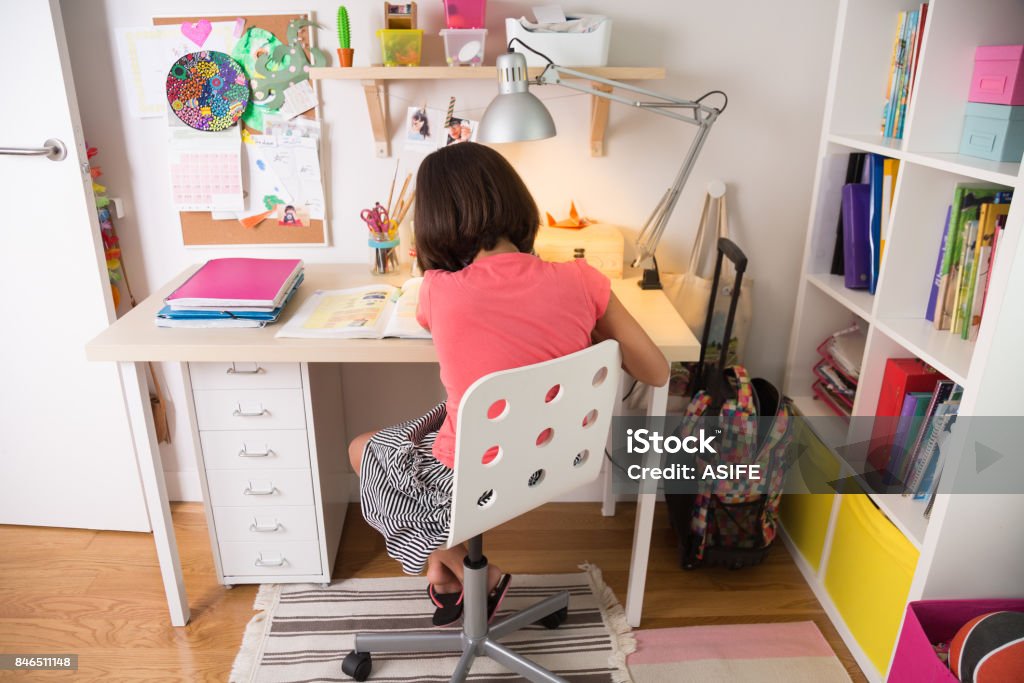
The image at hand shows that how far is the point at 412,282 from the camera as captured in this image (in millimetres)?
1813

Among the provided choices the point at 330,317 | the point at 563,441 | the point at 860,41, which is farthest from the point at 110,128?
the point at 860,41

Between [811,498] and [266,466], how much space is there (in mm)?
1409

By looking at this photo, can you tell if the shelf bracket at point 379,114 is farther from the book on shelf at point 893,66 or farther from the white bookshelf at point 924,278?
the book on shelf at point 893,66

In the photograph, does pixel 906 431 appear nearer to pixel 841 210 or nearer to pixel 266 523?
pixel 841 210

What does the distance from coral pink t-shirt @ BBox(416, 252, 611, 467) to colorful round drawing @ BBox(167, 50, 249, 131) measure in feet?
3.16

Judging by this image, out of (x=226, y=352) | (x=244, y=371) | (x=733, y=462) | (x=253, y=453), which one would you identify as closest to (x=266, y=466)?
(x=253, y=453)

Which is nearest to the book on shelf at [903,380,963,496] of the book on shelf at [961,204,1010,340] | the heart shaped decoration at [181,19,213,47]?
the book on shelf at [961,204,1010,340]

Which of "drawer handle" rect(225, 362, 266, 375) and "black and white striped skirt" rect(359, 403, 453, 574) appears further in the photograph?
"drawer handle" rect(225, 362, 266, 375)

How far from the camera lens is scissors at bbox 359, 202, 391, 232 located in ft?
6.22

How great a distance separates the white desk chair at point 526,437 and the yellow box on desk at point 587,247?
594 millimetres

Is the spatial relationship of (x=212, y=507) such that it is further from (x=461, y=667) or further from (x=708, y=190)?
(x=708, y=190)

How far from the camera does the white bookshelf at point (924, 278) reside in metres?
1.30

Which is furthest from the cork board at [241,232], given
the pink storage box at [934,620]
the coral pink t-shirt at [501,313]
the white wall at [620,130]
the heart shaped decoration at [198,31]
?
the pink storage box at [934,620]

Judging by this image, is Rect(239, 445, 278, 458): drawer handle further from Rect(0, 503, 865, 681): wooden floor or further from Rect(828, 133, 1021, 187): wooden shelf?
Rect(828, 133, 1021, 187): wooden shelf
